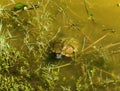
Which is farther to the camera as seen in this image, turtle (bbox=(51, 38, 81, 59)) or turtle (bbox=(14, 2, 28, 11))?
turtle (bbox=(14, 2, 28, 11))

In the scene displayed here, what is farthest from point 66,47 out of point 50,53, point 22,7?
point 22,7

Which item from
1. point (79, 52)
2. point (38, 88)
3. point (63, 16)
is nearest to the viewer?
point (38, 88)

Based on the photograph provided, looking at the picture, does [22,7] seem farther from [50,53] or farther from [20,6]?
[50,53]

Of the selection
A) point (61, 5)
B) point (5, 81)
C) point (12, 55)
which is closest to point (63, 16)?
point (61, 5)

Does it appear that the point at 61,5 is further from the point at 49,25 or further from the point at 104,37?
the point at 104,37

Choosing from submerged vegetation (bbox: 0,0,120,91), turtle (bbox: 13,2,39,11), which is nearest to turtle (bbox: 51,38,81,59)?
submerged vegetation (bbox: 0,0,120,91)

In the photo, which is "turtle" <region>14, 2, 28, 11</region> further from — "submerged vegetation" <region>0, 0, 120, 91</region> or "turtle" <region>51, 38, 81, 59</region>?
"turtle" <region>51, 38, 81, 59</region>

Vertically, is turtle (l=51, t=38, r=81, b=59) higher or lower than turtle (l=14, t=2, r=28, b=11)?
lower
